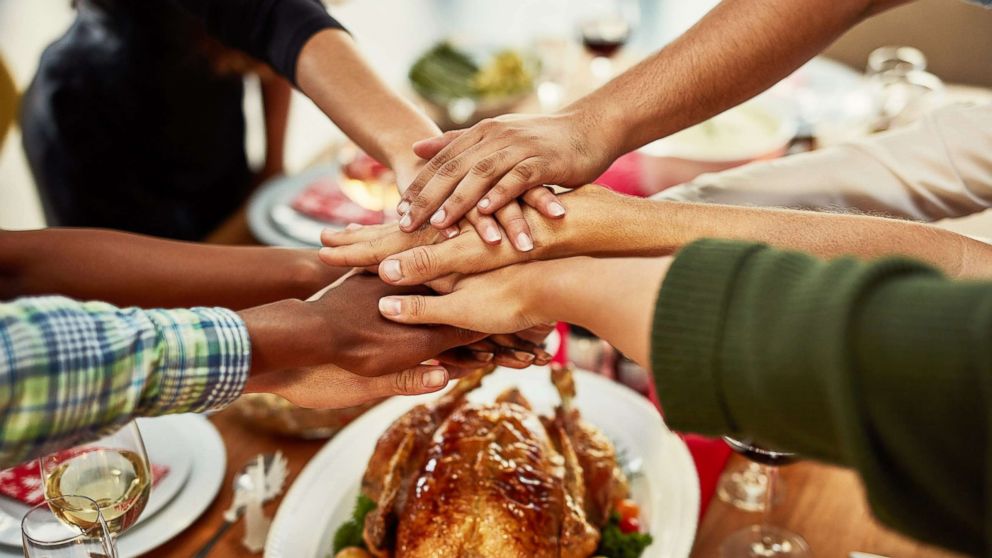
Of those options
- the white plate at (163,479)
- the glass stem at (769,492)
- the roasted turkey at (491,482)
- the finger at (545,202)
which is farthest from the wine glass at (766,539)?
the white plate at (163,479)

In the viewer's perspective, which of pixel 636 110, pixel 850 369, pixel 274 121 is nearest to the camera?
pixel 850 369

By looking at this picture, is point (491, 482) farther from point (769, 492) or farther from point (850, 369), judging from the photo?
point (850, 369)

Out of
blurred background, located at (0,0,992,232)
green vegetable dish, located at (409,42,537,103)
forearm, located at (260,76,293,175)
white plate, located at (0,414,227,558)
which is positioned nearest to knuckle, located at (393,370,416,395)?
white plate, located at (0,414,227,558)

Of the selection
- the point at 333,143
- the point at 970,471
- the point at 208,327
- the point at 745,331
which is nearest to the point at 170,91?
the point at 333,143

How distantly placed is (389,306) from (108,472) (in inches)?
16.9

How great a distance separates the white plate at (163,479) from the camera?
1.31 metres

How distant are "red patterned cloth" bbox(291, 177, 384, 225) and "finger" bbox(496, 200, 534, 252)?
0.79 meters

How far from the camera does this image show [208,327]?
100 cm

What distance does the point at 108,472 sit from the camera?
117 centimetres

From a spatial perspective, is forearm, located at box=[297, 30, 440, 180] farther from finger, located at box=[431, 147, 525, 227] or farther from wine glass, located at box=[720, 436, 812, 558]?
wine glass, located at box=[720, 436, 812, 558]

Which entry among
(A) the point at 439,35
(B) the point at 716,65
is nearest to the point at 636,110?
(B) the point at 716,65

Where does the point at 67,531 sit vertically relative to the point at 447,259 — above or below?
below

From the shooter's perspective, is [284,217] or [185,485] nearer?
[185,485]

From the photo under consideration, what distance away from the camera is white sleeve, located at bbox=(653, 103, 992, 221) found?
61.3 inches
